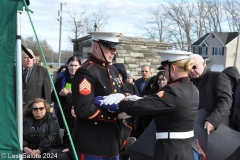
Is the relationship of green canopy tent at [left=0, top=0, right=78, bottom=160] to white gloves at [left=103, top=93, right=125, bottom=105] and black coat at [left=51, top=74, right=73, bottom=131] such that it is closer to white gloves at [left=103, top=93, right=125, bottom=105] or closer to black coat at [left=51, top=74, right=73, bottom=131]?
white gloves at [left=103, top=93, right=125, bottom=105]

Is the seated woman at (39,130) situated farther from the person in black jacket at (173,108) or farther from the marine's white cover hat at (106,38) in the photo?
the person in black jacket at (173,108)

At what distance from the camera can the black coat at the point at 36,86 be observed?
611 cm

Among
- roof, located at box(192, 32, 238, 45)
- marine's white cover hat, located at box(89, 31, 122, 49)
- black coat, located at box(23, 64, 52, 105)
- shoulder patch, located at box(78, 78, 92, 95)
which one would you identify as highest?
roof, located at box(192, 32, 238, 45)

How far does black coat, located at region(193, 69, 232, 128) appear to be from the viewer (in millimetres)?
5086

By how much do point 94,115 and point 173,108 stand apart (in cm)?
64

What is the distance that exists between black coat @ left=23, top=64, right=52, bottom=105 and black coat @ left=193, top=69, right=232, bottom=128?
7.47 feet

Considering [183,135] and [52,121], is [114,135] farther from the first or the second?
[52,121]

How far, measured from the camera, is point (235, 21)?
51688 millimetres

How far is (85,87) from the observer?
344cm

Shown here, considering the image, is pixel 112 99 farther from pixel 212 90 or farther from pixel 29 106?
pixel 29 106

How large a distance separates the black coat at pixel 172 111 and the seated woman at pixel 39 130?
2.65 meters

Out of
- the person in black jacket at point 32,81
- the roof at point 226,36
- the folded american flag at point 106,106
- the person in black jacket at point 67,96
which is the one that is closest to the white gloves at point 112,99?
the folded american flag at point 106,106

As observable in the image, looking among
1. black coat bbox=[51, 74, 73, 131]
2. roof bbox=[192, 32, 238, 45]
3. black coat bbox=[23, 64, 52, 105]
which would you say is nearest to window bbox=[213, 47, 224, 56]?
roof bbox=[192, 32, 238, 45]

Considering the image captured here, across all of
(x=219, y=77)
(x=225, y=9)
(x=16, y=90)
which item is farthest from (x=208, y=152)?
(x=225, y=9)
